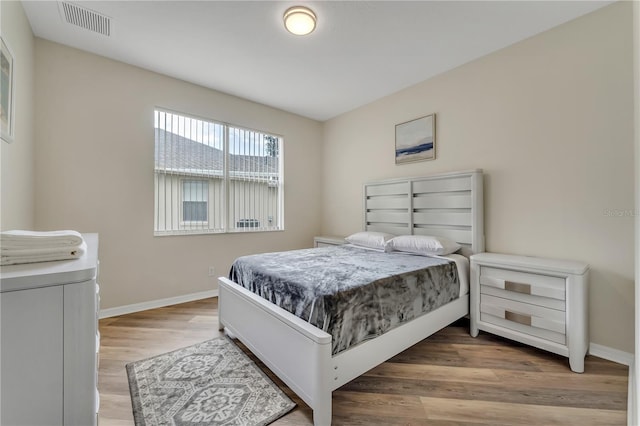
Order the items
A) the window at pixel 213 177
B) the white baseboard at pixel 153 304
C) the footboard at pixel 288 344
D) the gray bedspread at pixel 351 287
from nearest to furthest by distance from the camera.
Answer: the footboard at pixel 288 344
the gray bedspread at pixel 351 287
the white baseboard at pixel 153 304
the window at pixel 213 177

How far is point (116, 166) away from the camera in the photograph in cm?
286

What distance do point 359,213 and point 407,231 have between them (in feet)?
3.11

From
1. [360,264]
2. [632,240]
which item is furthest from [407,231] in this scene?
[632,240]

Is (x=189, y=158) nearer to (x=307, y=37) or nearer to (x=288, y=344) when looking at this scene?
(x=307, y=37)

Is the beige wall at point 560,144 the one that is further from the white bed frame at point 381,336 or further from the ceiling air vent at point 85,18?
the ceiling air vent at point 85,18

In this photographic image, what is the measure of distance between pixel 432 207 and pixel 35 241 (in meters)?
3.12

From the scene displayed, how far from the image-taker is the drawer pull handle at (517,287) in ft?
6.89

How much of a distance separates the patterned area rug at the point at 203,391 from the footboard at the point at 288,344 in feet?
0.44

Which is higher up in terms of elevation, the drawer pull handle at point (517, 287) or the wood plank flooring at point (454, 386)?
the drawer pull handle at point (517, 287)

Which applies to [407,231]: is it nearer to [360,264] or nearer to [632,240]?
[360,264]

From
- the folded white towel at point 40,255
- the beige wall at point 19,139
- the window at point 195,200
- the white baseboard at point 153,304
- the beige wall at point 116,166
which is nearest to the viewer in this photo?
the folded white towel at point 40,255

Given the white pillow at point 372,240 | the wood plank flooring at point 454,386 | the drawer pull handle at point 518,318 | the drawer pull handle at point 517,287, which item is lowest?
the wood plank flooring at point 454,386

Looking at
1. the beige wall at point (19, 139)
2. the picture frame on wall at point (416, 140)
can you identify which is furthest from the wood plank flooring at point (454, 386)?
the picture frame on wall at point (416, 140)

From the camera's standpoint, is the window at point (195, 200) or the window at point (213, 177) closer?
the window at point (213, 177)
